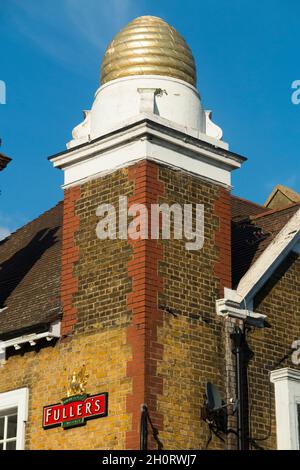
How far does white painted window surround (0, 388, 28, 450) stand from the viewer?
21.5m

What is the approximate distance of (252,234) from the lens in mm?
24641

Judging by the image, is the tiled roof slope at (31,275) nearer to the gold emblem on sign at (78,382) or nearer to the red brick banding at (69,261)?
the red brick banding at (69,261)

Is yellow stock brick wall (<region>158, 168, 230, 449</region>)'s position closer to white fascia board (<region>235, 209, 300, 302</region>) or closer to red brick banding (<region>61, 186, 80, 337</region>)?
white fascia board (<region>235, 209, 300, 302</region>)

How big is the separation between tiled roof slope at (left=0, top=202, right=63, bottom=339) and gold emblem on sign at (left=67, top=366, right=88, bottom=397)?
130 cm

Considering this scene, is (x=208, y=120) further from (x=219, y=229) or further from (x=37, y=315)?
(x=37, y=315)

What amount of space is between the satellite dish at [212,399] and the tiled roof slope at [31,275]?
3.44 m

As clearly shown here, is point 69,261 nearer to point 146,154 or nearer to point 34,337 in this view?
point 34,337

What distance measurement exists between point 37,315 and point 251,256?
456 centimetres

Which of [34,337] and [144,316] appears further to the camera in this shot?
[34,337]

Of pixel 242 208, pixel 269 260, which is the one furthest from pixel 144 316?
pixel 242 208

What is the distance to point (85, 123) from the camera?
76.6ft

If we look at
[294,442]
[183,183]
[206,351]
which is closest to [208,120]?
[183,183]

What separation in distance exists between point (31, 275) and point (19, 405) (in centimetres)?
404

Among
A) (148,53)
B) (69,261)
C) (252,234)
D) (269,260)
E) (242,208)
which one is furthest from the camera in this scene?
(242,208)
